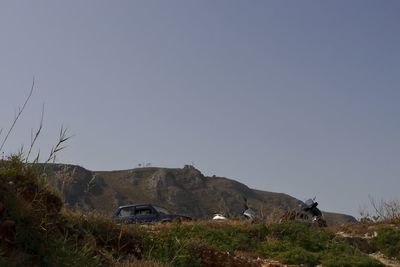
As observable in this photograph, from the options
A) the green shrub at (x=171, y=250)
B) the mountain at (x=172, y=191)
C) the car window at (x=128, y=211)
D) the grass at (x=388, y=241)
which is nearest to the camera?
the green shrub at (x=171, y=250)

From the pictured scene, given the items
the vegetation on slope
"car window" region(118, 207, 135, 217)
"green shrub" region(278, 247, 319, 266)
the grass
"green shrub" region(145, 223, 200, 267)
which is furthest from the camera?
"car window" region(118, 207, 135, 217)

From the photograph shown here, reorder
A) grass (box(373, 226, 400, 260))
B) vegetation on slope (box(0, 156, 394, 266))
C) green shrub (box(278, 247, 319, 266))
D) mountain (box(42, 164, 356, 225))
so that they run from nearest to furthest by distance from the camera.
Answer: vegetation on slope (box(0, 156, 394, 266)) < green shrub (box(278, 247, 319, 266)) < grass (box(373, 226, 400, 260)) < mountain (box(42, 164, 356, 225))

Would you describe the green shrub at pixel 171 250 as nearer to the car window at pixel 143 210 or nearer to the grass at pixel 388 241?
the grass at pixel 388 241

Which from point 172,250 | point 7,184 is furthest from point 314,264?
point 7,184

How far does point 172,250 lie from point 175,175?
63790 mm

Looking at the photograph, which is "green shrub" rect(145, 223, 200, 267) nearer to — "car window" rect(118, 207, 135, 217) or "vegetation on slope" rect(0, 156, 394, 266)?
"vegetation on slope" rect(0, 156, 394, 266)

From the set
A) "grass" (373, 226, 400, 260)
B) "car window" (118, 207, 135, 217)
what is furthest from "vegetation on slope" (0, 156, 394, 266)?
"car window" (118, 207, 135, 217)

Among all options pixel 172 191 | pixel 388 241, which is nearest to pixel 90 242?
pixel 388 241

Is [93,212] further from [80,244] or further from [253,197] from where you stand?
[253,197]

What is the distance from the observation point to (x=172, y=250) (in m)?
8.90

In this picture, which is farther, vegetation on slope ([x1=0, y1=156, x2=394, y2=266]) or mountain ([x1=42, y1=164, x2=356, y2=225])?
mountain ([x1=42, y1=164, x2=356, y2=225])

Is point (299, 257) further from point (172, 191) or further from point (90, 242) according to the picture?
point (172, 191)

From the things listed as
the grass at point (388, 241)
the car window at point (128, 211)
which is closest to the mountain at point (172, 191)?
the car window at point (128, 211)

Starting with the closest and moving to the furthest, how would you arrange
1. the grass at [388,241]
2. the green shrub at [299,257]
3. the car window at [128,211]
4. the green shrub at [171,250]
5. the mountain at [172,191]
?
the green shrub at [171,250], the green shrub at [299,257], the grass at [388,241], the car window at [128,211], the mountain at [172,191]
